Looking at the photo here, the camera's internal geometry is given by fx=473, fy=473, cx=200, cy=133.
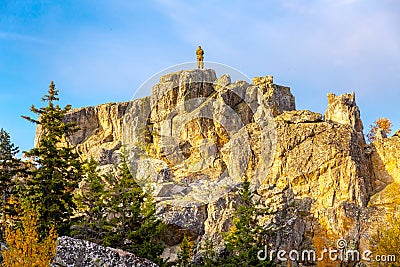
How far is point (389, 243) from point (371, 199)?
1999 centimetres

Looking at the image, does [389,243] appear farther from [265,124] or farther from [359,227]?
[265,124]

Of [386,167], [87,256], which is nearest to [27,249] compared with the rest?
[87,256]

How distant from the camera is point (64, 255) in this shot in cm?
2064

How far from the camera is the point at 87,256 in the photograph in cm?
2073

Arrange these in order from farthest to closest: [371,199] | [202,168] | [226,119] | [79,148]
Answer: [79,148], [226,119], [202,168], [371,199]

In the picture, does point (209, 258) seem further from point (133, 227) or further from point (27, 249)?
point (27, 249)

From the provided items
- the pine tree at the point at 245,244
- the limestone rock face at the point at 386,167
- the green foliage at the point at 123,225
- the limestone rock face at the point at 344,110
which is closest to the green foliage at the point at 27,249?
the green foliage at the point at 123,225

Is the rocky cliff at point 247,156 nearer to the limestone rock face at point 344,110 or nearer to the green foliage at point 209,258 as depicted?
the limestone rock face at point 344,110

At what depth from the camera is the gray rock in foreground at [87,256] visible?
20594mm

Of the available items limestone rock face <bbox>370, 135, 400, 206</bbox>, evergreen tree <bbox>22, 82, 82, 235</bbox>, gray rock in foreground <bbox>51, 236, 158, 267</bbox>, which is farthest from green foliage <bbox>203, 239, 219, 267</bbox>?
limestone rock face <bbox>370, 135, 400, 206</bbox>

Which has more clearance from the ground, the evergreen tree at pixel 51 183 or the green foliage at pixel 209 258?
the evergreen tree at pixel 51 183

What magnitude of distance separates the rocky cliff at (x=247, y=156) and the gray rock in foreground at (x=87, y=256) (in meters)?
17.4

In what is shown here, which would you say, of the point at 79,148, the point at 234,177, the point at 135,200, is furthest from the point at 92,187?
the point at 79,148

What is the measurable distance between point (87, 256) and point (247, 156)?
42.5m
